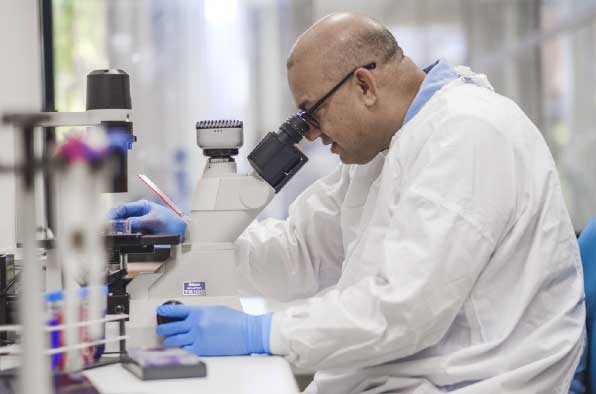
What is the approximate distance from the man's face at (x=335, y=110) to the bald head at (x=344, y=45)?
0.08 ft

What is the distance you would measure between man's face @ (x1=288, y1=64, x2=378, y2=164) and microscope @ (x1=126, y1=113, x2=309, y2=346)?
10cm

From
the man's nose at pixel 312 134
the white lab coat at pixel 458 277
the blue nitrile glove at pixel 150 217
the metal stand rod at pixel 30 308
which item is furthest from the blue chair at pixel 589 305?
the metal stand rod at pixel 30 308

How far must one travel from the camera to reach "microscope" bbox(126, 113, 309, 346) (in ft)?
4.89

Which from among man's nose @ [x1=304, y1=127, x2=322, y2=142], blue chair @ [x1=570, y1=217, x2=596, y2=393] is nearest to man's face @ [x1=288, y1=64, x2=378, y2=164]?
man's nose @ [x1=304, y1=127, x2=322, y2=142]

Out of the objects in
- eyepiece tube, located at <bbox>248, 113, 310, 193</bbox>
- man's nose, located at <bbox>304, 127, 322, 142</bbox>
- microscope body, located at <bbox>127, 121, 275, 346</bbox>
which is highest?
man's nose, located at <bbox>304, 127, 322, 142</bbox>

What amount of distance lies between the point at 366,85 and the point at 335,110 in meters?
0.09

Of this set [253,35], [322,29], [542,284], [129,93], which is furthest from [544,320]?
[253,35]

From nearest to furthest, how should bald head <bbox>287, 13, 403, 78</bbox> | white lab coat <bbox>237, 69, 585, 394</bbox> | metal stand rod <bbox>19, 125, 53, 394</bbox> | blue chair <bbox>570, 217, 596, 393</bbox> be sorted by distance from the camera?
1. metal stand rod <bbox>19, 125, 53, 394</bbox>
2. white lab coat <bbox>237, 69, 585, 394</bbox>
3. blue chair <bbox>570, 217, 596, 393</bbox>
4. bald head <bbox>287, 13, 403, 78</bbox>

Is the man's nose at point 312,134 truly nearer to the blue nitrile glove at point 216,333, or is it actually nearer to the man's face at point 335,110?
the man's face at point 335,110

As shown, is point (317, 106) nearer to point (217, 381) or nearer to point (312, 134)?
point (312, 134)

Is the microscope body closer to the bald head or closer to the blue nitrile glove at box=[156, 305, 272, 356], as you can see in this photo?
the blue nitrile glove at box=[156, 305, 272, 356]

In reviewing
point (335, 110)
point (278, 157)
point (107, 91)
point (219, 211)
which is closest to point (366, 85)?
point (335, 110)

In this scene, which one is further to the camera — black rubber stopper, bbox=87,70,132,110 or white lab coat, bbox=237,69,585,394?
black rubber stopper, bbox=87,70,132,110

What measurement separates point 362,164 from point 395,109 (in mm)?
190
